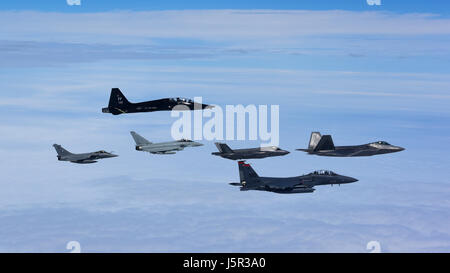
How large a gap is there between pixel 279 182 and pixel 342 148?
19.3m

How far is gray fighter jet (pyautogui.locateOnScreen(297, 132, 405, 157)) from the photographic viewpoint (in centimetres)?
10988

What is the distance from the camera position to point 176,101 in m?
125

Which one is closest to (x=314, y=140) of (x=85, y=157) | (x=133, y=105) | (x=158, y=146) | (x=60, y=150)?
(x=158, y=146)

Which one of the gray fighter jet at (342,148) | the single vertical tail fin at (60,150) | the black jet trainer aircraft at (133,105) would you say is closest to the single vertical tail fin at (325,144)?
the gray fighter jet at (342,148)

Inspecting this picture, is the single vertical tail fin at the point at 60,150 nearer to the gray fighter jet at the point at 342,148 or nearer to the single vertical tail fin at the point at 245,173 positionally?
the single vertical tail fin at the point at 245,173

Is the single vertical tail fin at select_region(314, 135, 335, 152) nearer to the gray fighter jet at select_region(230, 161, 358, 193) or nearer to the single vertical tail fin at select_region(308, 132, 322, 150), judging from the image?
the single vertical tail fin at select_region(308, 132, 322, 150)

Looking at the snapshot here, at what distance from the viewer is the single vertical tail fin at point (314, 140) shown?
11688cm

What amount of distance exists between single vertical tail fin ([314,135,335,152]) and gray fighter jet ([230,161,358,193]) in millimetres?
7720

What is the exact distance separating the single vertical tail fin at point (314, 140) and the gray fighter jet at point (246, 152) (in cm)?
594

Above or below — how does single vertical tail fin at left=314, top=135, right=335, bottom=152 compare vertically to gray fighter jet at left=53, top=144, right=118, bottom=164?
above

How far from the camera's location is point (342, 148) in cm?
11238

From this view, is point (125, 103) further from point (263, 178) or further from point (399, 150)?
point (399, 150)

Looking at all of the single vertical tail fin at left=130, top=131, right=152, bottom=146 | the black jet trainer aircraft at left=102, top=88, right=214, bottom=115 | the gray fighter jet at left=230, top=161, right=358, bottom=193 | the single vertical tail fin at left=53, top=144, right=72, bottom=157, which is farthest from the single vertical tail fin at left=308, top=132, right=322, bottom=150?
the single vertical tail fin at left=53, top=144, right=72, bottom=157

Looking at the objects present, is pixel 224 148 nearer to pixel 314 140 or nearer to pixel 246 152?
pixel 246 152
